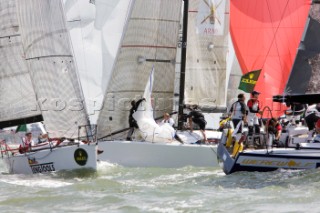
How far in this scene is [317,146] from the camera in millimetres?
19266

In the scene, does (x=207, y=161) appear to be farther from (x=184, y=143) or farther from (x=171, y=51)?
(x=171, y=51)

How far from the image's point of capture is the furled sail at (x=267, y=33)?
27.6 m

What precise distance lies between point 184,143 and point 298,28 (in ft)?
18.7

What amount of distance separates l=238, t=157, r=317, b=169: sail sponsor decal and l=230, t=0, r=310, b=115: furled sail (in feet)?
27.1

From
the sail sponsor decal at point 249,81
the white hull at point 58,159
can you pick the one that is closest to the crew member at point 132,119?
the sail sponsor decal at point 249,81

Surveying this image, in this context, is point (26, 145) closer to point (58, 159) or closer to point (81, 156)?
point (58, 159)

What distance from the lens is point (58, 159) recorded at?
21469mm

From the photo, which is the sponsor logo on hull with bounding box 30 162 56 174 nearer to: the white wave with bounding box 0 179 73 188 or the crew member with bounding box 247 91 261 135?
the white wave with bounding box 0 179 73 188

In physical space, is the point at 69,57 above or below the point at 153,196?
above

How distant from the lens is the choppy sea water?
1636 cm

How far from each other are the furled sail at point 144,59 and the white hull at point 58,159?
3602 millimetres

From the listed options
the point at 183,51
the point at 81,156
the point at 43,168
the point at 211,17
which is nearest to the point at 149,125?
the point at 183,51

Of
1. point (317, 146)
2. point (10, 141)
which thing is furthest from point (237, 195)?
point (10, 141)

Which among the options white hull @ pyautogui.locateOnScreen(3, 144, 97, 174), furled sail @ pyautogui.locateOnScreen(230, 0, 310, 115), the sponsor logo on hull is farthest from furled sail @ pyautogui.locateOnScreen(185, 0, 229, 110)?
the sponsor logo on hull
